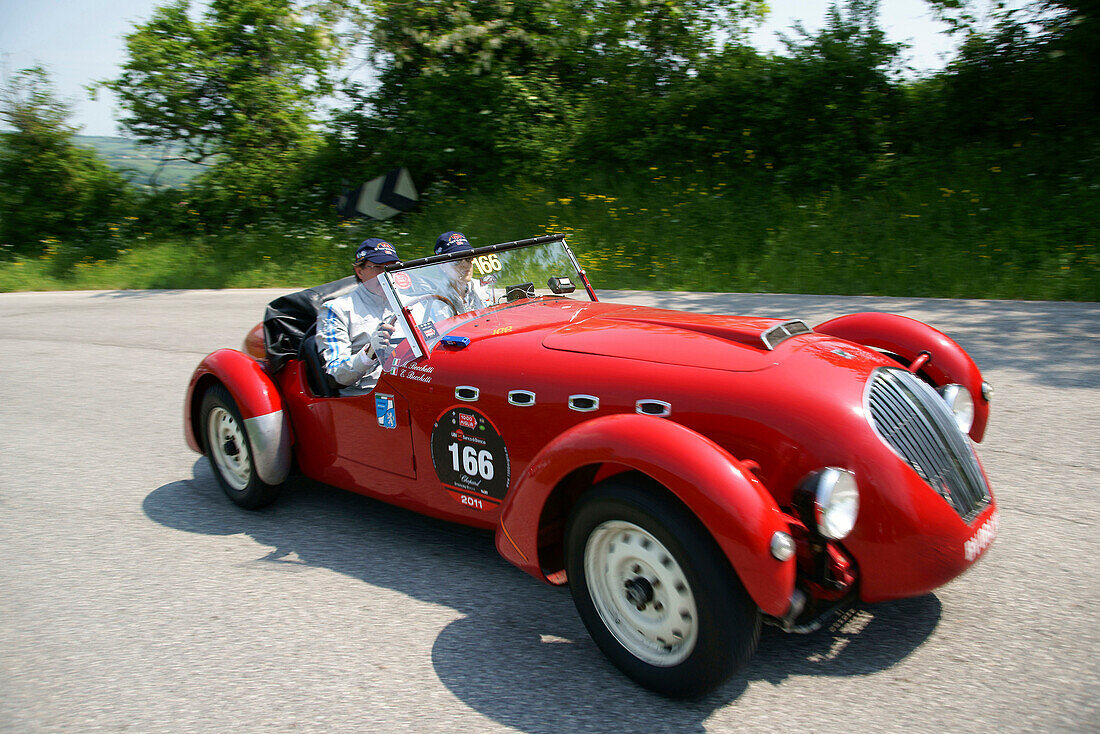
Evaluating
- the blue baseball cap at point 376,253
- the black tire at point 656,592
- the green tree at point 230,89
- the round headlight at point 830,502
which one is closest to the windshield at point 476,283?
the blue baseball cap at point 376,253

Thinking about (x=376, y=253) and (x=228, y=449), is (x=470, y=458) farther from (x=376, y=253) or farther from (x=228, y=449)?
(x=228, y=449)

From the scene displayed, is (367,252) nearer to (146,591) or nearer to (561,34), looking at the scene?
(146,591)

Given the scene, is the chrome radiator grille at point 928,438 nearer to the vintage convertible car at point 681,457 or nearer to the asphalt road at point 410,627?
the vintage convertible car at point 681,457

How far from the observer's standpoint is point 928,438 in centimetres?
284

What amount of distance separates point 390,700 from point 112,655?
1205 millimetres

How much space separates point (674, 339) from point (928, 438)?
1.01 metres

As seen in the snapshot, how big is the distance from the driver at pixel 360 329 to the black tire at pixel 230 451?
2.13 feet

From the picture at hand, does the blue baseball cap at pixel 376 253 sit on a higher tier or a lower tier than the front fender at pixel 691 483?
higher

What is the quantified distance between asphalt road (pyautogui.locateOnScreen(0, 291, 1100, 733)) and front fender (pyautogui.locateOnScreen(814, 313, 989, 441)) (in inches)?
22.7

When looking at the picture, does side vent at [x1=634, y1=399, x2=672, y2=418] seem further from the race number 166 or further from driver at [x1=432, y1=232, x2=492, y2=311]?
driver at [x1=432, y1=232, x2=492, y2=311]

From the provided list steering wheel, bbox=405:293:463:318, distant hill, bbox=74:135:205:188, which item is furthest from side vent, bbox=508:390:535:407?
distant hill, bbox=74:135:205:188

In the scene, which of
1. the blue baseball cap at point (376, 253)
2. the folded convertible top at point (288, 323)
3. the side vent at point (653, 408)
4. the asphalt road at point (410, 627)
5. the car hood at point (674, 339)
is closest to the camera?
the asphalt road at point (410, 627)

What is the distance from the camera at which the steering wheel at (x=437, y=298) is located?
3963mm

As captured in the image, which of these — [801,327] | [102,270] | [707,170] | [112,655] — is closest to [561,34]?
[707,170]
